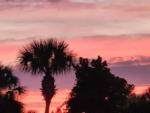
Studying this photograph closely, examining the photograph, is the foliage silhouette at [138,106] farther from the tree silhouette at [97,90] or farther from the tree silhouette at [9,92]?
the tree silhouette at [9,92]

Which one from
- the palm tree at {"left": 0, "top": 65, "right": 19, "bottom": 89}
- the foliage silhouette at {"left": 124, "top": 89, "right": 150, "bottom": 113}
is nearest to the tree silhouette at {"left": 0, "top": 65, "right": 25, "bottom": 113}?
the palm tree at {"left": 0, "top": 65, "right": 19, "bottom": 89}

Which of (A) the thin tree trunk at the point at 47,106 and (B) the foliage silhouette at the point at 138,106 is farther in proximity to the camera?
(B) the foliage silhouette at the point at 138,106

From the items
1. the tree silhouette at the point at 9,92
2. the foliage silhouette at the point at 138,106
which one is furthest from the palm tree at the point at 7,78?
the foliage silhouette at the point at 138,106

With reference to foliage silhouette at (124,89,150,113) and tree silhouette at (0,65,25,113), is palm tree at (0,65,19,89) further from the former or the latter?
foliage silhouette at (124,89,150,113)

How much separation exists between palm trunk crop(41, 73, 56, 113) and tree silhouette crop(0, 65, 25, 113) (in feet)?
11.5

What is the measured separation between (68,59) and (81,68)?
6169mm

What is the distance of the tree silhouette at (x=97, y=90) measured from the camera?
51.2 m

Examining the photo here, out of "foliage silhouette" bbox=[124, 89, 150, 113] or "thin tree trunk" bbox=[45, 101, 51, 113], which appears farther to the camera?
"foliage silhouette" bbox=[124, 89, 150, 113]

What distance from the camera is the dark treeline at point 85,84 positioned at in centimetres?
4669

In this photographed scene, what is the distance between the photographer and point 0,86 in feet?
141

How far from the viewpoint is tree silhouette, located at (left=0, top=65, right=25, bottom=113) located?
4083cm

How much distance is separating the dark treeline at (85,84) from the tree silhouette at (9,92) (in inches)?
114

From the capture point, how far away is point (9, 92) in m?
42.4

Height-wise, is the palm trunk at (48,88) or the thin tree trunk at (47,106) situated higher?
the palm trunk at (48,88)
